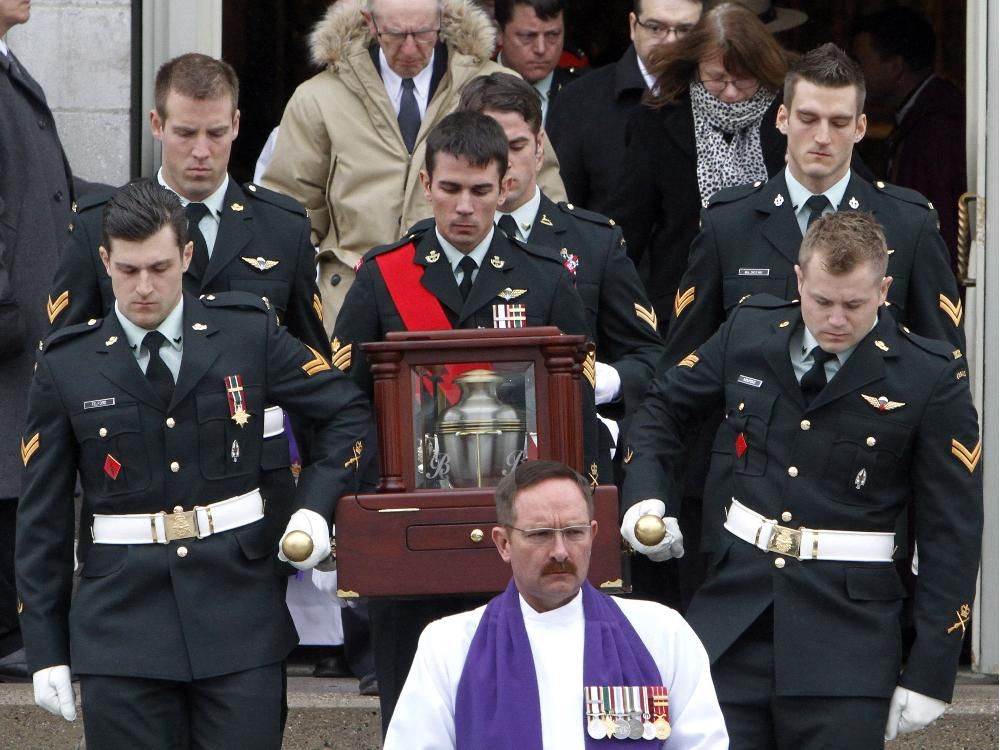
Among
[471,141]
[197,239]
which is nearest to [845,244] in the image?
[471,141]

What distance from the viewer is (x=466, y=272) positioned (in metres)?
5.32

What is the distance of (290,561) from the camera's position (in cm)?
488

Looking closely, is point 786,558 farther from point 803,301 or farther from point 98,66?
point 98,66

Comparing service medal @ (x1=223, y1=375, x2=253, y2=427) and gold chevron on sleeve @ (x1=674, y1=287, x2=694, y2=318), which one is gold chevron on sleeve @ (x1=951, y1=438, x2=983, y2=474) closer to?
gold chevron on sleeve @ (x1=674, y1=287, x2=694, y2=318)

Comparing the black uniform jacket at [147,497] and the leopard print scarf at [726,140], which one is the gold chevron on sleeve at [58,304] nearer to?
the black uniform jacket at [147,497]

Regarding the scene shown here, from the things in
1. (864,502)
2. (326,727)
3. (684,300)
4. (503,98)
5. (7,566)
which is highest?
(503,98)

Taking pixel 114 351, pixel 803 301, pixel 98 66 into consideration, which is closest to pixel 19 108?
pixel 98 66

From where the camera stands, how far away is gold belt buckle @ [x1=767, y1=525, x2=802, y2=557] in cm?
505

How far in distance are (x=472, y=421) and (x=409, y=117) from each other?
1.93m

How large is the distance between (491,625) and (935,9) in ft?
18.1

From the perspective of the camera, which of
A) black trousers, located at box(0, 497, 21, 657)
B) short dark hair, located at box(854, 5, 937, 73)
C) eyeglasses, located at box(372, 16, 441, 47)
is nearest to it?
black trousers, located at box(0, 497, 21, 657)

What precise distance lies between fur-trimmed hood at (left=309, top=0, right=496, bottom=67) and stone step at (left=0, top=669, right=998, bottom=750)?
1.95 m

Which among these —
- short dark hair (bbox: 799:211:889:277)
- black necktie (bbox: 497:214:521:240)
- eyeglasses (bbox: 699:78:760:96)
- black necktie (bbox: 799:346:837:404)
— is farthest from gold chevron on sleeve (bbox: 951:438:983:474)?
eyeglasses (bbox: 699:78:760:96)

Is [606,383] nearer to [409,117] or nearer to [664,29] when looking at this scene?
[409,117]
